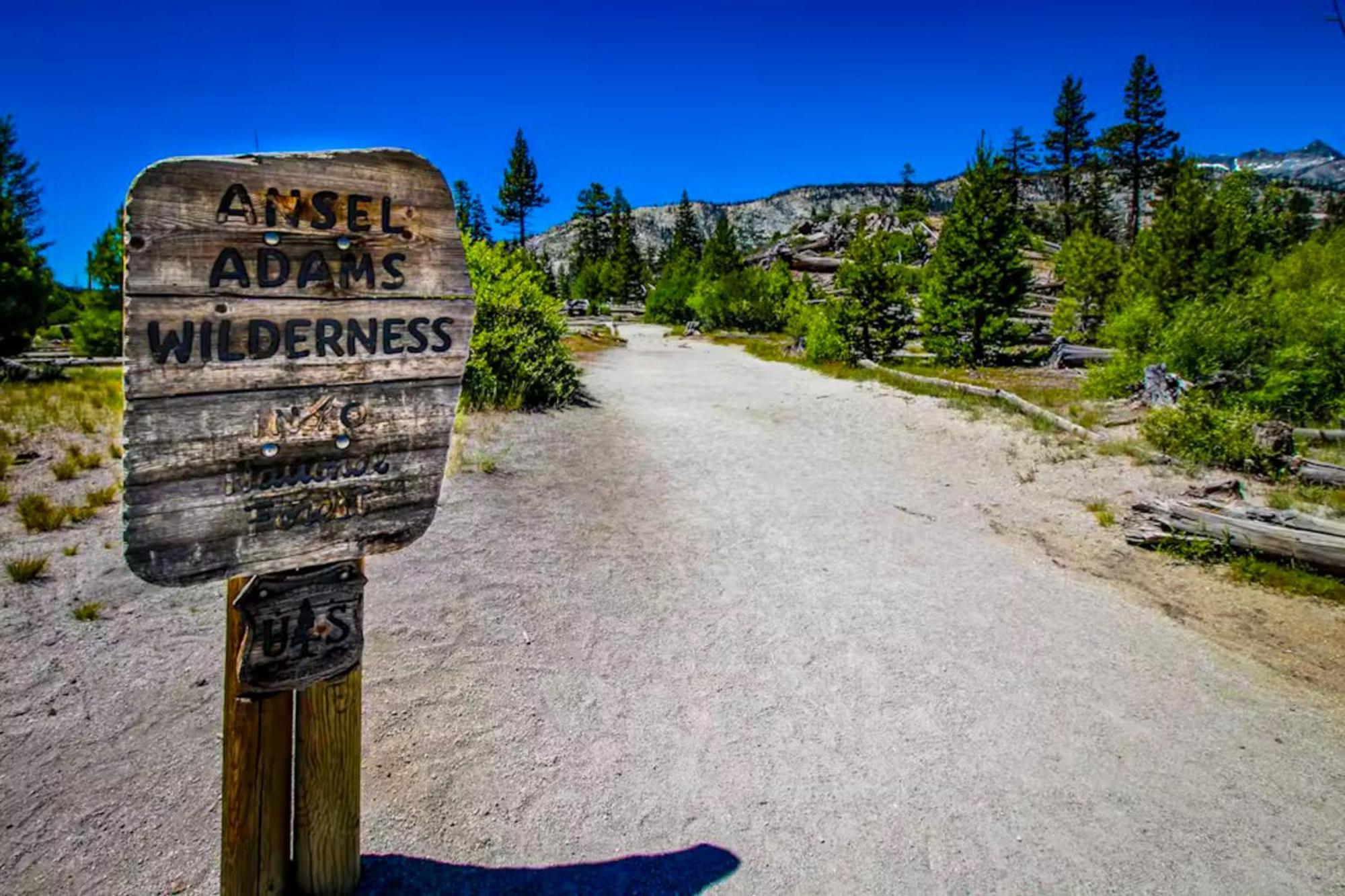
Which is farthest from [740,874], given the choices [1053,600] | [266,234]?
[1053,600]

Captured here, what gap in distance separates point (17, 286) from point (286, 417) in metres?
21.7

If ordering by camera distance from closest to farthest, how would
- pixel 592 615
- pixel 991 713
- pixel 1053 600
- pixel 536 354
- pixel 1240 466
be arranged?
pixel 991 713 → pixel 592 615 → pixel 1053 600 → pixel 1240 466 → pixel 536 354

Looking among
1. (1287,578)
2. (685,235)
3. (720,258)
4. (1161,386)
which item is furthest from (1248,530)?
(685,235)

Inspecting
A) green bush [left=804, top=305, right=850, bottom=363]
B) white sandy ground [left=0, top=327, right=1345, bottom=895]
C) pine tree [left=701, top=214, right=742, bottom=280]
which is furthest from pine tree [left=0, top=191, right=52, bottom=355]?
pine tree [left=701, top=214, right=742, bottom=280]

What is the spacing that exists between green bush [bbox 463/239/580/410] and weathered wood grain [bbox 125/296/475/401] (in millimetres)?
11435

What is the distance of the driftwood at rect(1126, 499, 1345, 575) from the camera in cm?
611

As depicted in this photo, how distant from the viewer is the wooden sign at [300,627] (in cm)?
204

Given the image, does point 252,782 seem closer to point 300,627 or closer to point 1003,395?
point 300,627

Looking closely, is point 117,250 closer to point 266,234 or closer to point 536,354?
point 536,354

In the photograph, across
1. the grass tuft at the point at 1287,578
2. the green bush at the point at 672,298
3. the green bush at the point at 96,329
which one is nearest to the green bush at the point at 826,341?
the grass tuft at the point at 1287,578

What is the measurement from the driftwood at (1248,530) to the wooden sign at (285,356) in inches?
300

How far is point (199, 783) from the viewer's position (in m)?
3.29

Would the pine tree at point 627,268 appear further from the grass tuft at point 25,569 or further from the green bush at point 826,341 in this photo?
the grass tuft at point 25,569

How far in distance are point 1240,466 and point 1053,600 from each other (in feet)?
18.7
